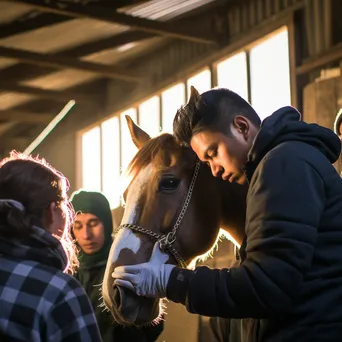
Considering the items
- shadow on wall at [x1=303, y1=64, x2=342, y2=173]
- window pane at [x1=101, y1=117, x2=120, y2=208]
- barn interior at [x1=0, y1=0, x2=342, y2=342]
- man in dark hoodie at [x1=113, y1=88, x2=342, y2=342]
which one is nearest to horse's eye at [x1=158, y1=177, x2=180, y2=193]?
man in dark hoodie at [x1=113, y1=88, x2=342, y2=342]

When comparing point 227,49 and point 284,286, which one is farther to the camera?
point 227,49

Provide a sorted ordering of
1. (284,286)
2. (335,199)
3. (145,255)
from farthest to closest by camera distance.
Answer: (145,255) < (335,199) < (284,286)

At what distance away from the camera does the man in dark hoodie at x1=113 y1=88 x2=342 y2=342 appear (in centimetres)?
153

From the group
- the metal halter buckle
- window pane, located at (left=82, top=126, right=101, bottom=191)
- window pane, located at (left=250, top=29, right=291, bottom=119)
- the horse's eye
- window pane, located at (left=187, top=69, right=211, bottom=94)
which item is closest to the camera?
the metal halter buckle

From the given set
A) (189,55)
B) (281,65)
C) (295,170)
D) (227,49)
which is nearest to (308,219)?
(295,170)

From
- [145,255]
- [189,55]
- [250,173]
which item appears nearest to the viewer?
[250,173]

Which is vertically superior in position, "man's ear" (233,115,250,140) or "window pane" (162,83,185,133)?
"window pane" (162,83,185,133)

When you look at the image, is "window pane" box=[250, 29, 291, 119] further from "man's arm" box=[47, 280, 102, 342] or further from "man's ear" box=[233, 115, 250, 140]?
"man's arm" box=[47, 280, 102, 342]

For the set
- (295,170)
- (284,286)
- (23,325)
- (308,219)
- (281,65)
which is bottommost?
(23,325)

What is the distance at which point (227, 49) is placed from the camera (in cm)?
798

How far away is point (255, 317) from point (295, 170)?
0.35m

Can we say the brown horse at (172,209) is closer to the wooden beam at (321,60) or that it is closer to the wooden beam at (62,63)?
the wooden beam at (321,60)

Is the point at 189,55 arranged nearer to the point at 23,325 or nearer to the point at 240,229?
the point at 240,229

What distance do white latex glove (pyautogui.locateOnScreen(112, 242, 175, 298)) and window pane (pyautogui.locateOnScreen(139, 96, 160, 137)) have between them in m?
6.82
